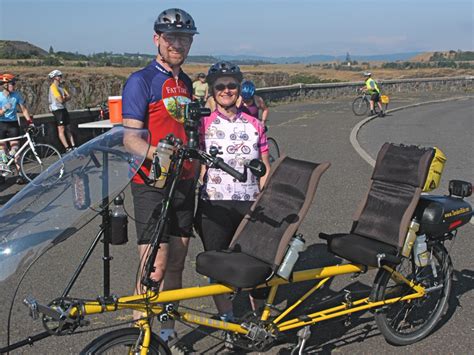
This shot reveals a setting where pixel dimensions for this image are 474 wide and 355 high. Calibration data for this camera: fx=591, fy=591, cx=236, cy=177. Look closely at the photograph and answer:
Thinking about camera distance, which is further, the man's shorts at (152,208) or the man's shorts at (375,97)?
the man's shorts at (375,97)

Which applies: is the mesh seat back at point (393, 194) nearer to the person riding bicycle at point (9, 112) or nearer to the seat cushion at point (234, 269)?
the seat cushion at point (234, 269)

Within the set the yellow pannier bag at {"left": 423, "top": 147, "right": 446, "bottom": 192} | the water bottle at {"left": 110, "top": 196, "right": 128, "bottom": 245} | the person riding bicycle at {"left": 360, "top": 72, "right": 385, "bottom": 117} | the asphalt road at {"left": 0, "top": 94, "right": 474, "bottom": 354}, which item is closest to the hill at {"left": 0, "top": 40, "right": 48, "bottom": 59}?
the person riding bicycle at {"left": 360, "top": 72, "right": 385, "bottom": 117}

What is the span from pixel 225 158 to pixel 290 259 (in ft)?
2.93

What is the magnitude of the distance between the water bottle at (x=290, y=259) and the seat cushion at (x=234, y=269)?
0.31ft

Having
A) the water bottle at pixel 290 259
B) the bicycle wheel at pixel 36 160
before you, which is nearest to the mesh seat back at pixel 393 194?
the water bottle at pixel 290 259

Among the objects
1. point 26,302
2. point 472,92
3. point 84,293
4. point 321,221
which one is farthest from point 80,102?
point 472,92

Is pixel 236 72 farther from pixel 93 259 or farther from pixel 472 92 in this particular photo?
pixel 472 92

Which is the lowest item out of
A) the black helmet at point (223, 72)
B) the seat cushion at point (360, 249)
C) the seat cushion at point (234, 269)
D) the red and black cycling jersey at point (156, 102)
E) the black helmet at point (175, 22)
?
the seat cushion at point (360, 249)

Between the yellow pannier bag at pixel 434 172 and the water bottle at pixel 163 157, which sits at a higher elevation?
the water bottle at pixel 163 157

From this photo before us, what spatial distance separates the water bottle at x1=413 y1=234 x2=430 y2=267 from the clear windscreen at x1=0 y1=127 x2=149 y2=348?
84.7 inches

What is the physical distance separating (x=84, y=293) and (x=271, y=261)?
6.13 ft

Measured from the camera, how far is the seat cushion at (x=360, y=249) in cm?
394

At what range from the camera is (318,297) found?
4.92 meters

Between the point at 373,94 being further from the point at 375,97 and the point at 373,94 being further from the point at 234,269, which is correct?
the point at 234,269
